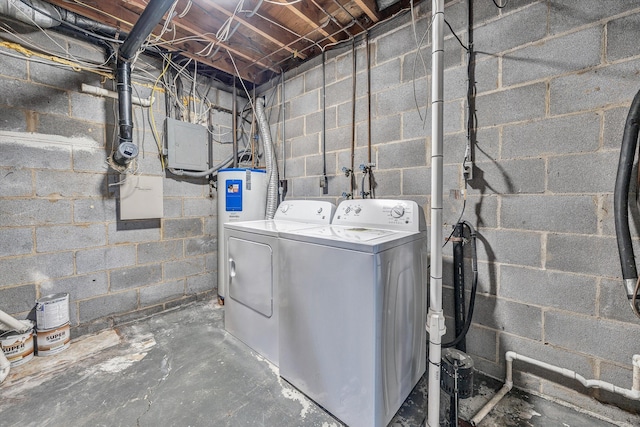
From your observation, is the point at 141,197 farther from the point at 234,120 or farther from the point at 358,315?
the point at 358,315

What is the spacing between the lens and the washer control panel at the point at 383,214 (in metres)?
1.54

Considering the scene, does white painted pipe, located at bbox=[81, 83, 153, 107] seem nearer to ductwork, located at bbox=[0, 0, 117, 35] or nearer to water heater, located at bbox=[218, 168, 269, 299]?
ductwork, located at bbox=[0, 0, 117, 35]

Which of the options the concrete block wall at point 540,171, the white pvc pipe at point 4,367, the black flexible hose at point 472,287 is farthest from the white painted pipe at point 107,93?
the black flexible hose at point 472,287

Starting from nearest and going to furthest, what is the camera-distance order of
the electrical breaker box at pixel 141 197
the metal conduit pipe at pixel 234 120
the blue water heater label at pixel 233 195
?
the electrical breaker box at pixel 141 197, the blue water heater label at pixel 233 195, the metal conduit pipe at pixel 234 120

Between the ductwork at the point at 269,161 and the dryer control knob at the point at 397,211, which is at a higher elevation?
the ductwork at the point at 269,161

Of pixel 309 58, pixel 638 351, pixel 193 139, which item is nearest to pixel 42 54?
pixel 193 139

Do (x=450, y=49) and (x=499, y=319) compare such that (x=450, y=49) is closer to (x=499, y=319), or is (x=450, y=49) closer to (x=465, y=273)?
(x=465, y=273)

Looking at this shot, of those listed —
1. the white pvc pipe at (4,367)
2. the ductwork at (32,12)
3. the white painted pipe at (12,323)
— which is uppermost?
the ductwork at (32,12)

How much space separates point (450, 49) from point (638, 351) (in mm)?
1874

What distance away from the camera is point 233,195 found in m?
2.56

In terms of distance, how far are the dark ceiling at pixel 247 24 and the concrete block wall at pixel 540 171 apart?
1.39 ft

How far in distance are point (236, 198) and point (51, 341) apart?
1.64 m

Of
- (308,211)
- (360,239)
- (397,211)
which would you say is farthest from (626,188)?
(308,211)

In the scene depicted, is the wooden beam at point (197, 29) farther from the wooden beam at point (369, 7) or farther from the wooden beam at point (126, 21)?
the wooden beam at point (369, 7)
